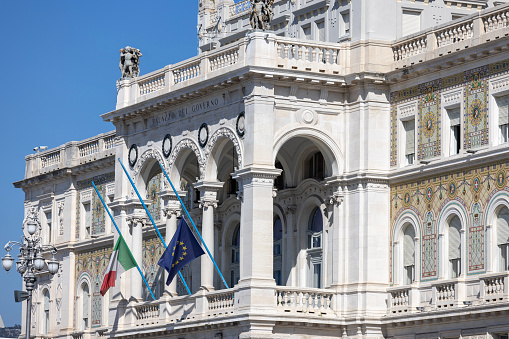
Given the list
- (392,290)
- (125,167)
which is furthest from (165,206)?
(392,290)

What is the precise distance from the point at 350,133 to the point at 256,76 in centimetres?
388

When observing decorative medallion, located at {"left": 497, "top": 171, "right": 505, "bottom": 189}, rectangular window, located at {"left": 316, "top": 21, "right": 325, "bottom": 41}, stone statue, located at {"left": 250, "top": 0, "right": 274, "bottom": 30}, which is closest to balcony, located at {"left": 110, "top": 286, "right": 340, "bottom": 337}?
decorative medallion, located at {"left": 497, "top": 171, "right": 505, "bottom": 189}

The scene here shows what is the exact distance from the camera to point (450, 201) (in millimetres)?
46000

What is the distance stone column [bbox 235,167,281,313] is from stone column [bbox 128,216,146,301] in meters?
7.83

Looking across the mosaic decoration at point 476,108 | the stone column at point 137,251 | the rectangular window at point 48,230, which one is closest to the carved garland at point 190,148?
the stone column at point 137,251

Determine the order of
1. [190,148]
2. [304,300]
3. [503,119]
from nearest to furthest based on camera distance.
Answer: [503,119] < [304,300] < [190,148]

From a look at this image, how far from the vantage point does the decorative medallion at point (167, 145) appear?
174 ft

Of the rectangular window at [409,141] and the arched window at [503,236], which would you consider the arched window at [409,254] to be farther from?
the arched window at [503,236]

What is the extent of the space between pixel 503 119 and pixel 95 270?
26137 mm

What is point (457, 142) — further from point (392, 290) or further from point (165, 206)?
point (165, 206)

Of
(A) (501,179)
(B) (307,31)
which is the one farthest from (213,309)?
(B) (307,31)

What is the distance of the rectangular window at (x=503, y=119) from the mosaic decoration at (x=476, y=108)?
17.9 inches

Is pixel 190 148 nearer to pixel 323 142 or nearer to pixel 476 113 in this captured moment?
pixel 323 142

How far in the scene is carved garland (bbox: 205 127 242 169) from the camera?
48.7 meters
